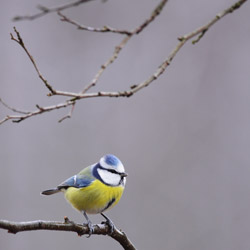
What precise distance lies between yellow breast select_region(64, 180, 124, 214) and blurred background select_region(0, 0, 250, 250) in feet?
3.90

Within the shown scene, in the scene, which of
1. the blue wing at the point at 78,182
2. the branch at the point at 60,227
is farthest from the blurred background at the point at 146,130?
the branch at the point at 60,227

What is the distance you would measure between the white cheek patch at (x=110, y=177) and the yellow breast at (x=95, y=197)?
0.06 ft

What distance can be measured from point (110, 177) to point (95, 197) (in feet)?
0.31

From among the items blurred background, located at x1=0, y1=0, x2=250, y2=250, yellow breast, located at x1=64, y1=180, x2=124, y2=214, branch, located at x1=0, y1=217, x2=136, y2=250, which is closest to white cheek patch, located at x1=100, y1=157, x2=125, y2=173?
yellow breast, located at x1=64, y1=180, x2=124, y2=214

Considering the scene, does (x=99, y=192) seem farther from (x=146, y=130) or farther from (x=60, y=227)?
(x=146, y=130)

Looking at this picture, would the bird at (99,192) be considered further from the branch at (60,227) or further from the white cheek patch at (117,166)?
the branch at (60,227)

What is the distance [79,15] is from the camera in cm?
377

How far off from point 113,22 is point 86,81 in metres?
0.61

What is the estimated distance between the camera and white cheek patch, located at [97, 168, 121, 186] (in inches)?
72.0

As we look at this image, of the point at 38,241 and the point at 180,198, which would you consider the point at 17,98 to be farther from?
the point at 180,198

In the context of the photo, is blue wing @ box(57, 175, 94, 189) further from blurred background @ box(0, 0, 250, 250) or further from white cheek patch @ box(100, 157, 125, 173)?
blurred background @ box(0, 0, 250, 250)

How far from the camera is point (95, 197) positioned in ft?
6.05

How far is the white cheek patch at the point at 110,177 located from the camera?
1.83 metres

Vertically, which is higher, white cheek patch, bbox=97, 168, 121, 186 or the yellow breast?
white cheek patch, bbox=97, 168, 121, 186
